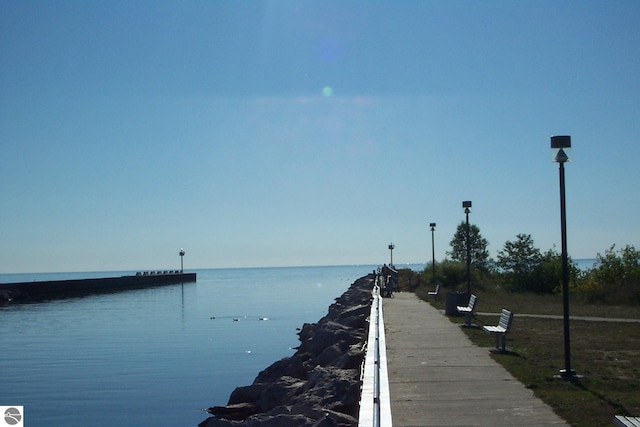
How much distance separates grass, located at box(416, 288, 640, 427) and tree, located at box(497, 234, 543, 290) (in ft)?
65.6

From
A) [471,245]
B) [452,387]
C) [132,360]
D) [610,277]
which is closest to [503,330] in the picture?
[452,387]

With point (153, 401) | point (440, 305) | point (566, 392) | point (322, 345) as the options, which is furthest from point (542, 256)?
point (566, 392)

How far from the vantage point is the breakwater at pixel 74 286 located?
212ft

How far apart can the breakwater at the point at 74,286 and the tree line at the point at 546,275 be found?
38.7 m

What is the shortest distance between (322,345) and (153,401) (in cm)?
476

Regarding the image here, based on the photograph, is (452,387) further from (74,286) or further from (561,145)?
(74,286)

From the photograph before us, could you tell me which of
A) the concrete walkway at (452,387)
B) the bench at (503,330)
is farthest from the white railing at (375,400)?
the bench at (503,330)

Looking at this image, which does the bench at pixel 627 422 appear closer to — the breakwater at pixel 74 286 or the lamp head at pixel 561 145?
the lamp head at pixel 561 145

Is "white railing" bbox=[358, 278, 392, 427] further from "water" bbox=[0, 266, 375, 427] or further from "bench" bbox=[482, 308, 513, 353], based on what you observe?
"water" bbox=[0, 266, 375, 427]

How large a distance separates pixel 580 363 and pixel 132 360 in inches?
658

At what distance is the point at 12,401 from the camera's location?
692 inches

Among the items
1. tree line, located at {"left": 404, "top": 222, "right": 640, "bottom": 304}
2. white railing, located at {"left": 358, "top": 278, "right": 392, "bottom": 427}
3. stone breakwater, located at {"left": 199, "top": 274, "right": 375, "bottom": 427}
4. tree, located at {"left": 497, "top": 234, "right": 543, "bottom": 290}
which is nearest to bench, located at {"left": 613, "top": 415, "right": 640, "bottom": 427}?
white railing, located at {"left": 358, "top": 278, "right": 392, "bottom": 427}

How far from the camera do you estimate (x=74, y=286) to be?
79938 millimetres

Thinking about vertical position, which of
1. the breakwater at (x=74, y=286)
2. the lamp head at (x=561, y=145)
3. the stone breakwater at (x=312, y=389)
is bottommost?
the breakwater at (x=74, y=286)
